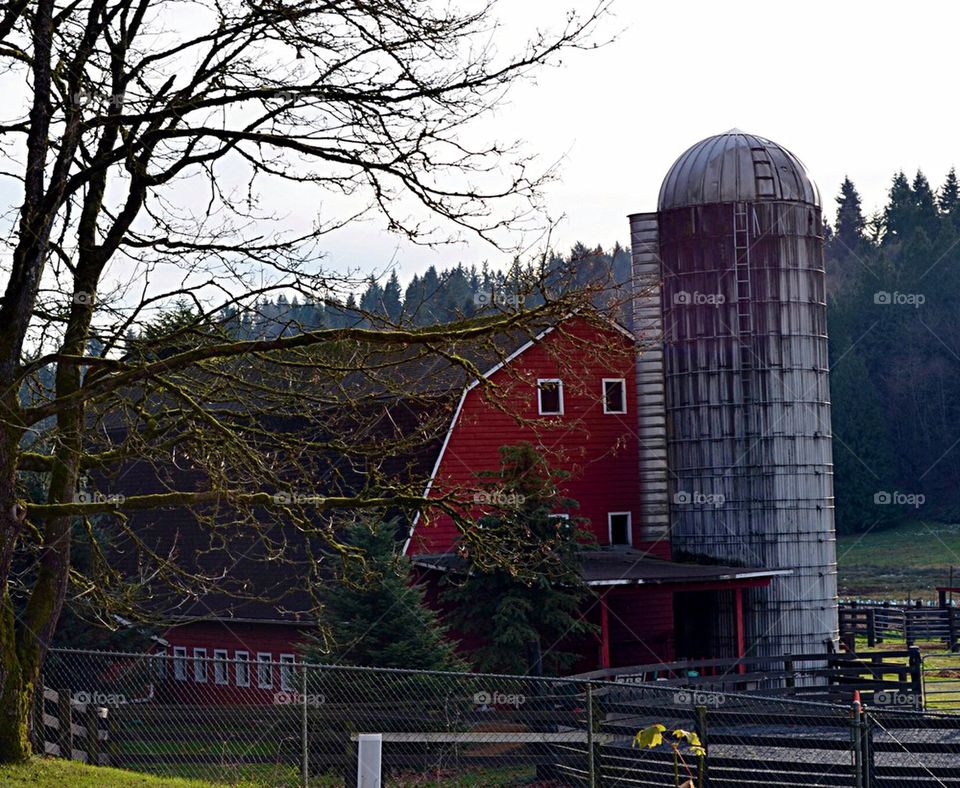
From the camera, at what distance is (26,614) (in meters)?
14.0

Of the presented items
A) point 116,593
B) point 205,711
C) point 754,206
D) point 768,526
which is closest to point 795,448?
point 768,526

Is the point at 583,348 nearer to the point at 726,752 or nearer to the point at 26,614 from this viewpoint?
the point at 26,614

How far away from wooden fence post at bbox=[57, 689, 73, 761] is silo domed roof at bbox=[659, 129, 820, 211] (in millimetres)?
20616

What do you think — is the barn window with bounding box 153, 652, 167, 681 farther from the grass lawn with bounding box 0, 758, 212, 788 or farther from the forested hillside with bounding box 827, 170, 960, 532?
the forested hillside with bounding box 827, 170, 960, 532

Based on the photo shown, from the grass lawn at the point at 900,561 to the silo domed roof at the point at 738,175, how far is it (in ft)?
103

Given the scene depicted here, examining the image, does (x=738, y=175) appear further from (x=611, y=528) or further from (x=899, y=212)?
(x=899, y=212)

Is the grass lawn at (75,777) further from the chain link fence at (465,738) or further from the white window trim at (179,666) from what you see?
Answer: the white window trim at (179,666)

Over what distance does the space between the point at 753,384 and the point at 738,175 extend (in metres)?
4.81

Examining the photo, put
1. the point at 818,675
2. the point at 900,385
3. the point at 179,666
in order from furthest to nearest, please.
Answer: the point at 900,385
the point at 179,666
the point at 818,675

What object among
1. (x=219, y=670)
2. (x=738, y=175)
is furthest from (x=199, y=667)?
(x=738, y=175)

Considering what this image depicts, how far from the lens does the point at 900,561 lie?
72000 mm

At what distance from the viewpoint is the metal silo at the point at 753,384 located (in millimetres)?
31438

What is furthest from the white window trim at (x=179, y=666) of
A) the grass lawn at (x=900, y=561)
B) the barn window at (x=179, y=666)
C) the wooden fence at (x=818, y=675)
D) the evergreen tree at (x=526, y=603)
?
the grass lawn at (x=900, y=561)

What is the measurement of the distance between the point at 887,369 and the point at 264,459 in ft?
254
